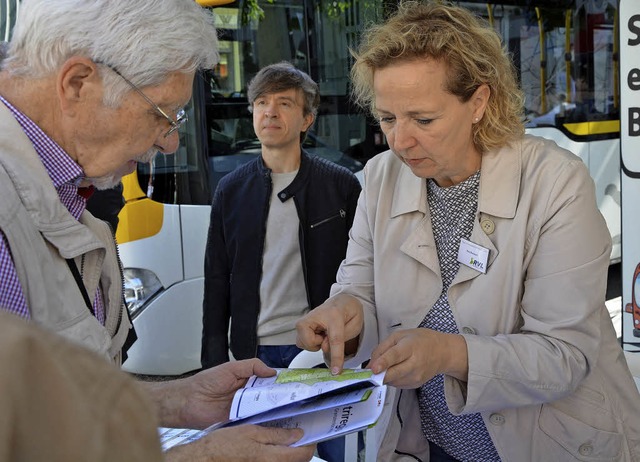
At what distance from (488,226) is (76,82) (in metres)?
1.07

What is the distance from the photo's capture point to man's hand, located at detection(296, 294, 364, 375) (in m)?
1.93

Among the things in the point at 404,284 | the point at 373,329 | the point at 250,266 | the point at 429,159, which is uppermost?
the point at 429,159

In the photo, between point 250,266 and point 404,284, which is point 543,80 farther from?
point 404,284

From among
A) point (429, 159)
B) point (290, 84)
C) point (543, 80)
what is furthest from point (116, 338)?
point (543, 80)

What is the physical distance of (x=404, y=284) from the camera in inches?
82.0

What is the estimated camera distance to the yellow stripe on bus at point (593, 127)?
266 inches

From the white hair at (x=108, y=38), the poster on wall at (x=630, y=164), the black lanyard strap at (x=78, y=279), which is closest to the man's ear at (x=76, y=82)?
the white hair at (x=108, y=38)

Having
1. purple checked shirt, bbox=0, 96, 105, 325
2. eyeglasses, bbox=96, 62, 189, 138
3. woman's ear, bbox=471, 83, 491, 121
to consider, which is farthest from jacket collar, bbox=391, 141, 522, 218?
purple checked shirt, bbox=0, 96, 105, 325

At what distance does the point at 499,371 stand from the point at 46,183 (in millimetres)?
1098

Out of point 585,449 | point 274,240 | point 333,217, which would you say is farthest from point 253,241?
point 585,449

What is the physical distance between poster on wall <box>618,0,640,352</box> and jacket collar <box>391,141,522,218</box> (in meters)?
1.38

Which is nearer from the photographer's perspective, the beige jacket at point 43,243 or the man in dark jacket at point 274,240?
the beige jacket at point 43,243

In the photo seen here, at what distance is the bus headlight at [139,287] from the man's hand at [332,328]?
343 cm

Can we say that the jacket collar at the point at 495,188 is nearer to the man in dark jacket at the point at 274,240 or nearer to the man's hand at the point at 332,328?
the man's hand at the point at 332,328
